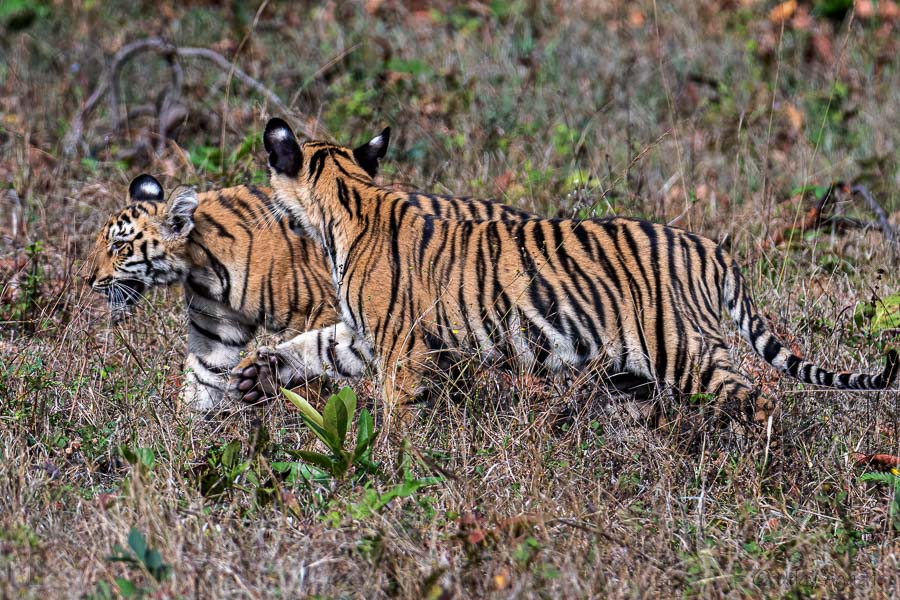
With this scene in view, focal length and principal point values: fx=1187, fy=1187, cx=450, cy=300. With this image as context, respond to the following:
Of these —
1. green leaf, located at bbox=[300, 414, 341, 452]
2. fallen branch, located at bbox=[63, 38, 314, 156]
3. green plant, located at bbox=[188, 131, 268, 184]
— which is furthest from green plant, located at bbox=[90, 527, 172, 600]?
fallen branch, located at bbox=[63, 38, 314, 156]

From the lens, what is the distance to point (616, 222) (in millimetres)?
4828

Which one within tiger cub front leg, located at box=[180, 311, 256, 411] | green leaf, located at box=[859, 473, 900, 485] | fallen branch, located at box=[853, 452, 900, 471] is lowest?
tiger cub front leg, located at box=[180, 311, 256, 411]

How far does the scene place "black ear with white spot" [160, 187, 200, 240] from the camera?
5.16 meters

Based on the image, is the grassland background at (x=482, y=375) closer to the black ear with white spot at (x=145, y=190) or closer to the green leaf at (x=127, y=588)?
the green leaf at (x=127, y=588)

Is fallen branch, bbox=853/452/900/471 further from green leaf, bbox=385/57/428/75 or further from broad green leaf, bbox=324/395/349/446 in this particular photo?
green leaf, bbox=385/57/428/75

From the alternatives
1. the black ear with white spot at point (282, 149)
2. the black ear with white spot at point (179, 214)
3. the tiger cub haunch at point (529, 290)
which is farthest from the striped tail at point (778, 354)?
the black ear with white spot at point (179, 214)

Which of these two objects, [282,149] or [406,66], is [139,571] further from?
[406,66]

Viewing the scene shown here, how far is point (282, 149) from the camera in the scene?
5.00m

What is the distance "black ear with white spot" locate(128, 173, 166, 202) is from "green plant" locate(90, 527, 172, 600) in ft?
8.24

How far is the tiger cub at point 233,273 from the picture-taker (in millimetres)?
5188

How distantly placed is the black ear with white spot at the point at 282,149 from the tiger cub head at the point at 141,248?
0.43 meters

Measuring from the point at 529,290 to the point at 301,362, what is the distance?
1.09 meters

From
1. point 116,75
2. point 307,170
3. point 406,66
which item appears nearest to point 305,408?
point 307,170

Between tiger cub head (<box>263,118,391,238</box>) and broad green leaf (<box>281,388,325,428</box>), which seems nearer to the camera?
broad green leaf (<box>281,388,325,428</box>)
